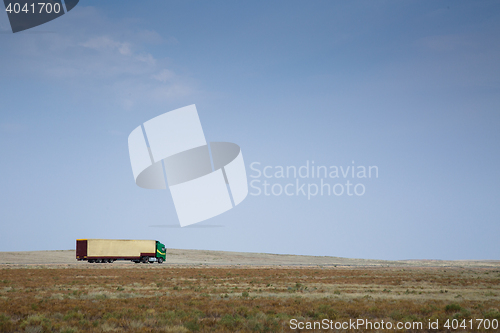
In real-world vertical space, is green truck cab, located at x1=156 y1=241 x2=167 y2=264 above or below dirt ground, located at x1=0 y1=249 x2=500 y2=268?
above

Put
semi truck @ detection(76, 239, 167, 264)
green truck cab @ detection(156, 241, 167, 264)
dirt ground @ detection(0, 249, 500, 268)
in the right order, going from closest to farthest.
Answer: semi truck @ detection(76, 239, 167, 264) < green truck cab @ detection(156, 241, 167, 264) < dirt ground @ detection(0, 249, 500, 268)

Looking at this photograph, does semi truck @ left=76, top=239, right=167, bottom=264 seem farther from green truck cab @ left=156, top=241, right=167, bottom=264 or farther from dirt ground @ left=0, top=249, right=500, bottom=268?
dirt ground @ left=0, top=249, right=500, bottom=268

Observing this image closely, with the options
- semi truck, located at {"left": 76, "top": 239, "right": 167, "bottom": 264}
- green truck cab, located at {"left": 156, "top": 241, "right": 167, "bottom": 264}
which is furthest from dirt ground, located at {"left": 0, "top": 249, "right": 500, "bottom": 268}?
green truck cab, located at {"left": 156, "top": 241, "right": 167, "bottom": 264}

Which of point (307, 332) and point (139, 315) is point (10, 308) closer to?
point (139, 315)

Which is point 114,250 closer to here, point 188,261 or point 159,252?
point 159,252

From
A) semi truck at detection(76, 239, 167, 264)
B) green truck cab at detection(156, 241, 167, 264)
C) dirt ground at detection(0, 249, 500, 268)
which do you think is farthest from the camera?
dirt ground at detection(0, 249, 500, 268)

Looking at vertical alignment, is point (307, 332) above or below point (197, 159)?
below

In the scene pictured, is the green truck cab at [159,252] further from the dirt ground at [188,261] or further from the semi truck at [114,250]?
the dirt ground at [188,261]

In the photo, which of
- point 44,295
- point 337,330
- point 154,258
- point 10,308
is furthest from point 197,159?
point 337,330

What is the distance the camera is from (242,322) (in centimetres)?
1659

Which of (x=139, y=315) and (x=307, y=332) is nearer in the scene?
(x=307, y=332)

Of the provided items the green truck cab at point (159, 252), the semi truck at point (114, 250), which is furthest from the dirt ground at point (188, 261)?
the green truck cab at point (159, 252)

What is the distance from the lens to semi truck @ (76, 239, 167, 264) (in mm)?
69562

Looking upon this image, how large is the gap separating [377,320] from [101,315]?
482 inches
